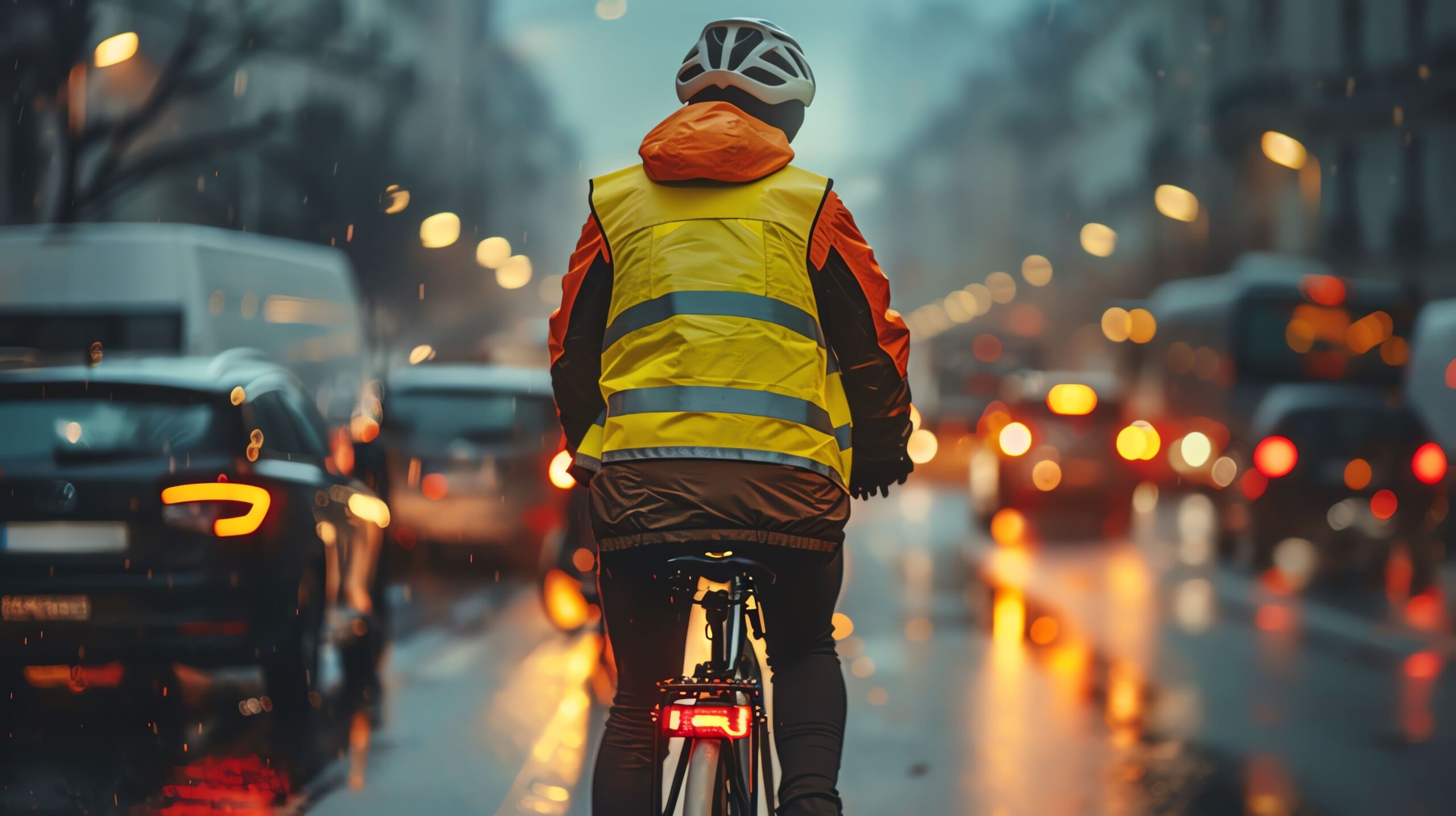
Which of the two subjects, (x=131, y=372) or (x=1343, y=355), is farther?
(x=1343, y=355)

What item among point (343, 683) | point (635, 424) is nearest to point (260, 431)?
point (343, 683)

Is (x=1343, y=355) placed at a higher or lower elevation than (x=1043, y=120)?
lower

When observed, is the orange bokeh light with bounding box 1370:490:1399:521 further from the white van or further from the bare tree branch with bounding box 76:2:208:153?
the bare tree branch with bounding box 76:2:208:153

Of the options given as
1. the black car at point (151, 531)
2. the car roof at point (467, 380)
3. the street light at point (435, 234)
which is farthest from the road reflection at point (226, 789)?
the street light at point (435, 234)

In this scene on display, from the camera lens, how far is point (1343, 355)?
65.8ft

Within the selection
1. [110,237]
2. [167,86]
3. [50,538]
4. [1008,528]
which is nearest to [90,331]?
[110,237]

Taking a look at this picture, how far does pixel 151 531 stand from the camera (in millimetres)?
6836

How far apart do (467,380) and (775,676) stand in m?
10.5

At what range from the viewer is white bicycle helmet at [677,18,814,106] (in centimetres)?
362

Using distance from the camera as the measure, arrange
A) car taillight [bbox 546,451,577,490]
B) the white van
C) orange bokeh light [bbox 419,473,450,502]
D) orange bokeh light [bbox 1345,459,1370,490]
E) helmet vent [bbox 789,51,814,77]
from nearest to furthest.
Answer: helmet vent [bbox 789,51,814,77], car taillight [bbox 546,451,577,490], orange bokeh light [bbox 419,473,450,502], orange bokeh light [bbox 1345,459,1370,490], the white van

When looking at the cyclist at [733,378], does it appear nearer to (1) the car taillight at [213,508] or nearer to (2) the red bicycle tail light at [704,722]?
(2) the red bicycle tail light at [704,722]

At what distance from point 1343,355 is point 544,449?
425 inches

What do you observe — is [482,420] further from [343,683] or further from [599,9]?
[343,683]

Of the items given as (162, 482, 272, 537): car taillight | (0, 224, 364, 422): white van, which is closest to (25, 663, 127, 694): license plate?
(162, 482, 272, 537): car taillight
